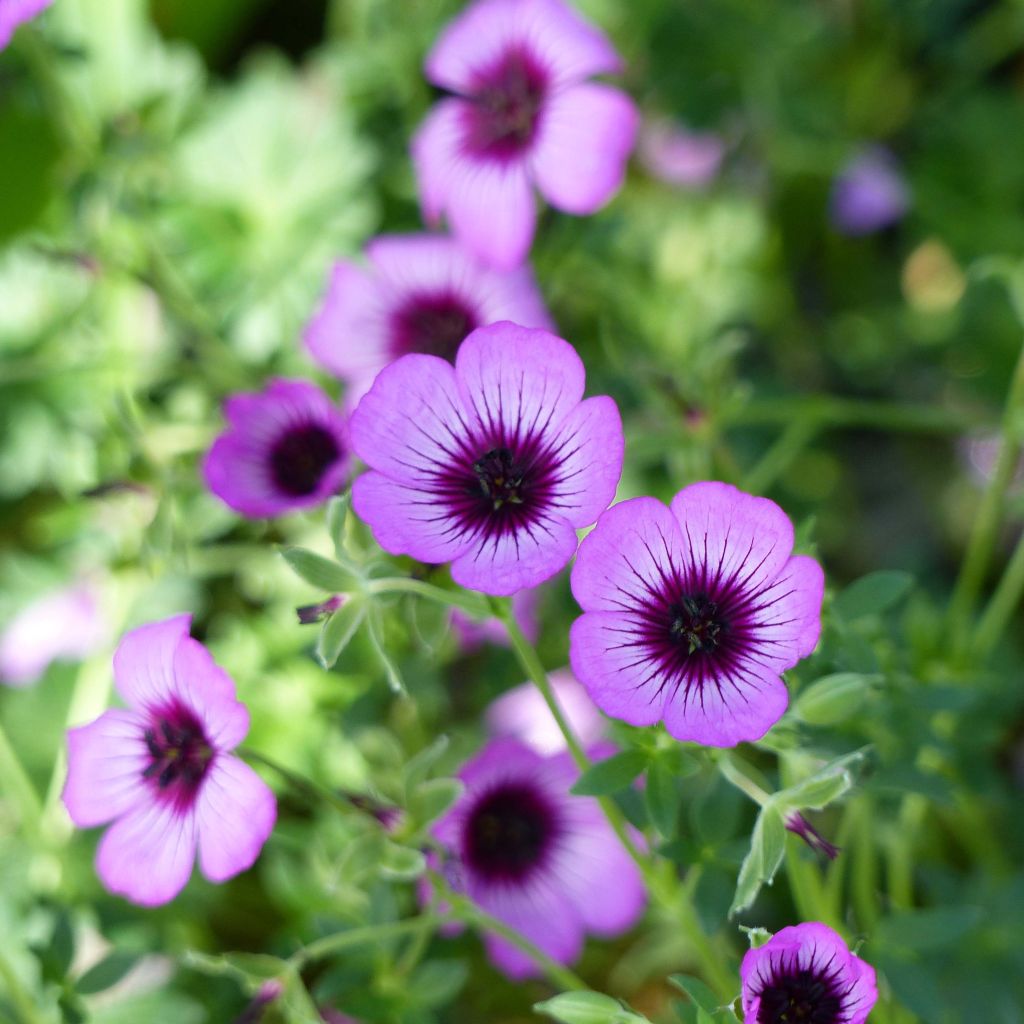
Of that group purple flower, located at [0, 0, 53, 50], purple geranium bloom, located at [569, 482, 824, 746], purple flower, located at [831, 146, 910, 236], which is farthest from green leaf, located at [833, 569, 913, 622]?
purple flower, located at [831, 146, 910, 236]

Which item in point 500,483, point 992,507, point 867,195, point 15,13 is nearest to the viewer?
point 500,483

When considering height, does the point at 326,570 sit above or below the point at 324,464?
below

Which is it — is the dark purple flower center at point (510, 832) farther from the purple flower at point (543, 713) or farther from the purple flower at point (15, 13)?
the purple flower at point (15, 13)

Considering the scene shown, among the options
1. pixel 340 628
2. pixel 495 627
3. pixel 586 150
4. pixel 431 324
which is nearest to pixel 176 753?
pixel 340 628

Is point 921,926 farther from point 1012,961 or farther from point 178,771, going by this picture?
point 178,771

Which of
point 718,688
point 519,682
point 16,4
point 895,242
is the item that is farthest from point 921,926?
point 895,242

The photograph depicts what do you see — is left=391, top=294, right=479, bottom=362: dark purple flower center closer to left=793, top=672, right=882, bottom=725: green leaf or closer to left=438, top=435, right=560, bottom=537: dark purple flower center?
left=438, top=435, right=560, bottom=537: dark purple flower center

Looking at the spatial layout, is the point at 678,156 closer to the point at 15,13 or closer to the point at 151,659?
the point at 15,13
